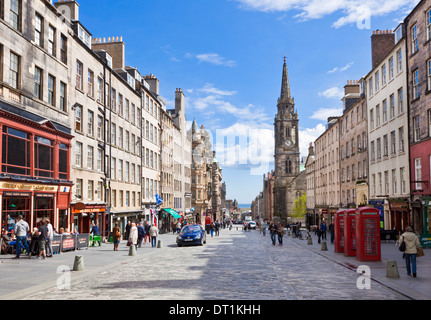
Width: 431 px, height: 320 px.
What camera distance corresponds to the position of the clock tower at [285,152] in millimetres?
125438

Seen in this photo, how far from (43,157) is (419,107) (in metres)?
23.9

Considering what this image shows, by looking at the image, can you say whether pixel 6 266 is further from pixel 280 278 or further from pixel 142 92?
pixel 142 92

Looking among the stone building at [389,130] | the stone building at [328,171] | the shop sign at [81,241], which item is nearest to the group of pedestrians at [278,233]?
the stone building at [389,130]

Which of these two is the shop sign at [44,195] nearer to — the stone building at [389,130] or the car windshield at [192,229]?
the car windshield at [192,229]

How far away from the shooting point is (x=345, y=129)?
168 ft

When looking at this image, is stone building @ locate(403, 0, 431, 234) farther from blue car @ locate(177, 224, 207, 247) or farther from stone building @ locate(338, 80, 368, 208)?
blue car @ locate(177, 224, 207, 247)

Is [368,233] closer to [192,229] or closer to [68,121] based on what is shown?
[192,229]

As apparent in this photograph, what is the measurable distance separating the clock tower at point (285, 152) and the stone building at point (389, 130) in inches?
3313

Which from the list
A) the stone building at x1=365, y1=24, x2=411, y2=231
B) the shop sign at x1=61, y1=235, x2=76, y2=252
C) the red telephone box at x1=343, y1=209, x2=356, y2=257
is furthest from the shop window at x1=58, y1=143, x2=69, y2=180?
the stone building at x1=365, y1=24, x2=411, y2=231

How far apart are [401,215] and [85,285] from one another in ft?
89.3

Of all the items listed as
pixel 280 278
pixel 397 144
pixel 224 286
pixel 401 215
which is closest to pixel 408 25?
pixel 397 144

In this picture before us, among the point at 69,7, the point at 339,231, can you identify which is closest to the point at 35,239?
the point at 339,231

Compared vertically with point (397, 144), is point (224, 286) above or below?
below

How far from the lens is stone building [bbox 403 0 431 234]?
28.2m
